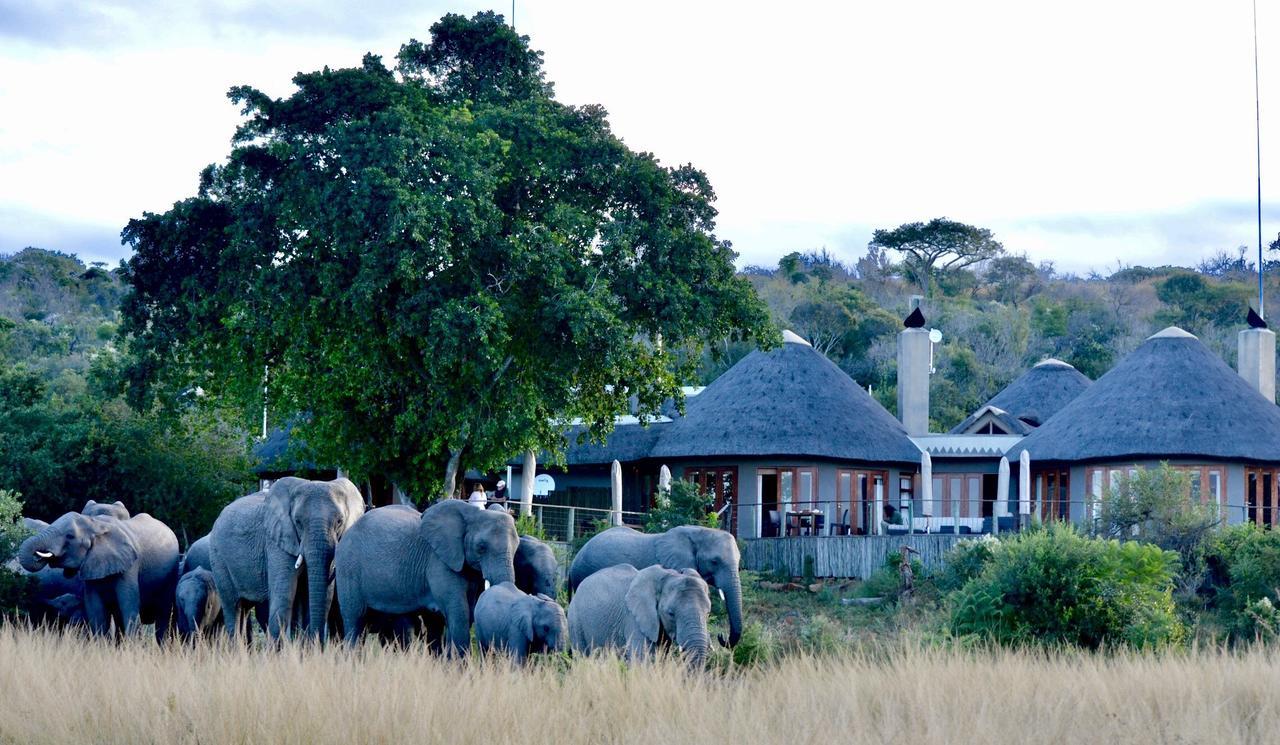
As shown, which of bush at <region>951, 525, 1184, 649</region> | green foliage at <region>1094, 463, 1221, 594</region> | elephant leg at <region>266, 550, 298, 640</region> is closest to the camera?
elephant leg at <region>266, 550, 298, 640</region>

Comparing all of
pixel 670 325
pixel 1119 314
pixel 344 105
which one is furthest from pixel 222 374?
pixel 1119 314

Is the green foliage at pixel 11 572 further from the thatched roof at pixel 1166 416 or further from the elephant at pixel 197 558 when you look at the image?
the thatched roof at pixel 1166 416

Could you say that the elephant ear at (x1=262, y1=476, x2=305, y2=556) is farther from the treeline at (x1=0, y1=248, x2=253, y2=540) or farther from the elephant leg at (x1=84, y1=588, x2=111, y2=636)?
the treeline at (x1=0, y1=248, x2=253, y2=540)

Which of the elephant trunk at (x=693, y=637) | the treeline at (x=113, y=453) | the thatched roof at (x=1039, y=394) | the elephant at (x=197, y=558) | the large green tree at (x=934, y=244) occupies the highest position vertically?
the large green tree at (x=934, y=244)

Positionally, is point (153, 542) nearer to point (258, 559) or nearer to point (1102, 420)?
point (258, 559)

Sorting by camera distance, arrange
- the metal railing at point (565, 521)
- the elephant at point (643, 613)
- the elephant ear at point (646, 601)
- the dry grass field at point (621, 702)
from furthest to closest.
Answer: the metal railing at point (565, 521), the elephant ear at point (646, 601), the elephant at point (643, 613), the dry grass field at point (621, 702)

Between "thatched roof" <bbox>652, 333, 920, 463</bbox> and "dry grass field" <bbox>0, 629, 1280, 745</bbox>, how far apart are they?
883 inches

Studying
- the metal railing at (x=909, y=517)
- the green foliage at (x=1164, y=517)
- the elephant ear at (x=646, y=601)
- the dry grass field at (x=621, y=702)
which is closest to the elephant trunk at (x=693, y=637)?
the elephant ear at (x=646, y=601)

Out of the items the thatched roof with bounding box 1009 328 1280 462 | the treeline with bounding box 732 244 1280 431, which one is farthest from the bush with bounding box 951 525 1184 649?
the treeline with bounding box 732 244 1280 431

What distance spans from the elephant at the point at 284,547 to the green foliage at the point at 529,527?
8.09 m

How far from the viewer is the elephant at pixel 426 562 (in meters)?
16.0

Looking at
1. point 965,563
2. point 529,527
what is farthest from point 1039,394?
point 529,527

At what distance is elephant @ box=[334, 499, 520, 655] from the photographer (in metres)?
16.0

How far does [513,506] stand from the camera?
31.0 metres
